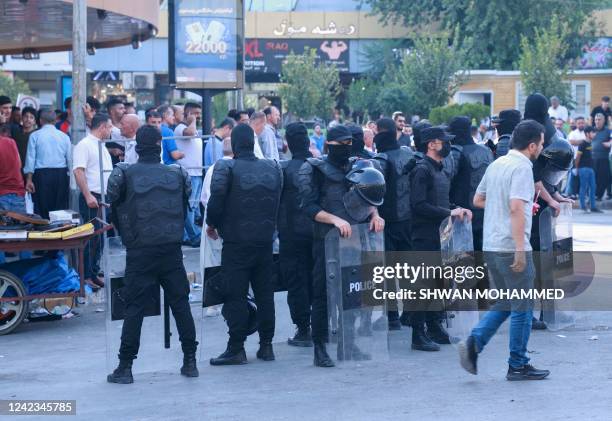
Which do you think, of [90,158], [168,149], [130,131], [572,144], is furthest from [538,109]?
[572,144]

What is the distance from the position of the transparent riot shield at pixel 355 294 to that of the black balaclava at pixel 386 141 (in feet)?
5.69

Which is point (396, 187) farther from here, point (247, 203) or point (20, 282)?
point (20, 282)

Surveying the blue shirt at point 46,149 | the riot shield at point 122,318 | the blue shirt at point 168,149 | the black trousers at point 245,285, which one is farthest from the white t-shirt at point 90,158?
the black trousers at point 245,285

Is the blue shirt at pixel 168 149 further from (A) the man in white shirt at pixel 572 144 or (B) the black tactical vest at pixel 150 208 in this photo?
(A) the man in white shirt at pixel 572 144

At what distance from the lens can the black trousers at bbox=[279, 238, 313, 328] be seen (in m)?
9.43

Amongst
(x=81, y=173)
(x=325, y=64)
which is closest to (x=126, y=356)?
(x=81, y=173)

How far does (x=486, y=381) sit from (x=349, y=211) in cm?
→ 164

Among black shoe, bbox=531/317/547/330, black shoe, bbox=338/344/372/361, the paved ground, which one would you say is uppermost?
black shoe, bbox=338/344/372/361

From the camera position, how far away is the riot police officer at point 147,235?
26.9 ft

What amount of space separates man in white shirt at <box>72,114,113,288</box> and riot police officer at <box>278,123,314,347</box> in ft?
10.4

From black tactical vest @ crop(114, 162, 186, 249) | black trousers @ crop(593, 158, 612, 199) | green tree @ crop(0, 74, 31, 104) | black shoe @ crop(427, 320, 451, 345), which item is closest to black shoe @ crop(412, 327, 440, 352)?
black shoe @ crop(427, 320, 451, 345)

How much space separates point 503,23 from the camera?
164 ft

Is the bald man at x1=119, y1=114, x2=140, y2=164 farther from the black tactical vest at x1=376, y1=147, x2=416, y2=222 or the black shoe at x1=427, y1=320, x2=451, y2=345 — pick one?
the black shoe at x1=427, y1=320, x2=451, y2=345

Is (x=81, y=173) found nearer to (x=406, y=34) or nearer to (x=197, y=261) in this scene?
(x=197, y=261)
